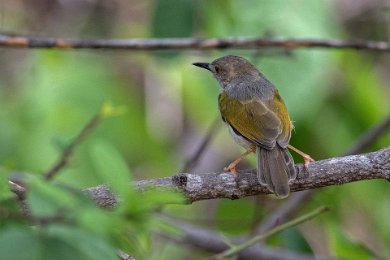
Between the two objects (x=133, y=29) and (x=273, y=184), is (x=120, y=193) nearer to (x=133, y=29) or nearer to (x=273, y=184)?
(x=273, y=184)

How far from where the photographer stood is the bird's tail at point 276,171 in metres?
3.47

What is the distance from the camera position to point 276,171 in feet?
11.6

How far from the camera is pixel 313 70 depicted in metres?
4.93

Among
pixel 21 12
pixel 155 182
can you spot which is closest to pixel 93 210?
pixel 155 182

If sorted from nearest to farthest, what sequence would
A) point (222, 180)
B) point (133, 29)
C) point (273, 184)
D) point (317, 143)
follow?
point (222, 180) < point (273, 184) < point (317, 143) < point (133, 29)

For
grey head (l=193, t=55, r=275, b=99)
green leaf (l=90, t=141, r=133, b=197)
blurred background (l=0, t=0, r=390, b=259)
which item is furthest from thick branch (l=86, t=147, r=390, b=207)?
grey head (l=193, t=55, r=275, b=99)

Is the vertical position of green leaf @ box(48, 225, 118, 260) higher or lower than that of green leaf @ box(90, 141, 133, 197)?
lower

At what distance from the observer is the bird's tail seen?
3475mm

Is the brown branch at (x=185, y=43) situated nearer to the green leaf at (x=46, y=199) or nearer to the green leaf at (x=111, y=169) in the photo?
the green leaf at (x=111, y=169)

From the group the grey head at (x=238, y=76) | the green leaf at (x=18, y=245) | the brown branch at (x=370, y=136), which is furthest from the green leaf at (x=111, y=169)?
the brown branch at (x=370, y=136)

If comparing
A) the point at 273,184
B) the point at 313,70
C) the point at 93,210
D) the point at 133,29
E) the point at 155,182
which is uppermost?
the point at 133,29

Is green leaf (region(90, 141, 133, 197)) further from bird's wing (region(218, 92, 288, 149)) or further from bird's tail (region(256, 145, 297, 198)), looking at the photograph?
bird's wing (region(218, 92, 288, 149))

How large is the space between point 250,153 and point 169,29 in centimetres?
90

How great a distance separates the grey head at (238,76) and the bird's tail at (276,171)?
0.86 meters
